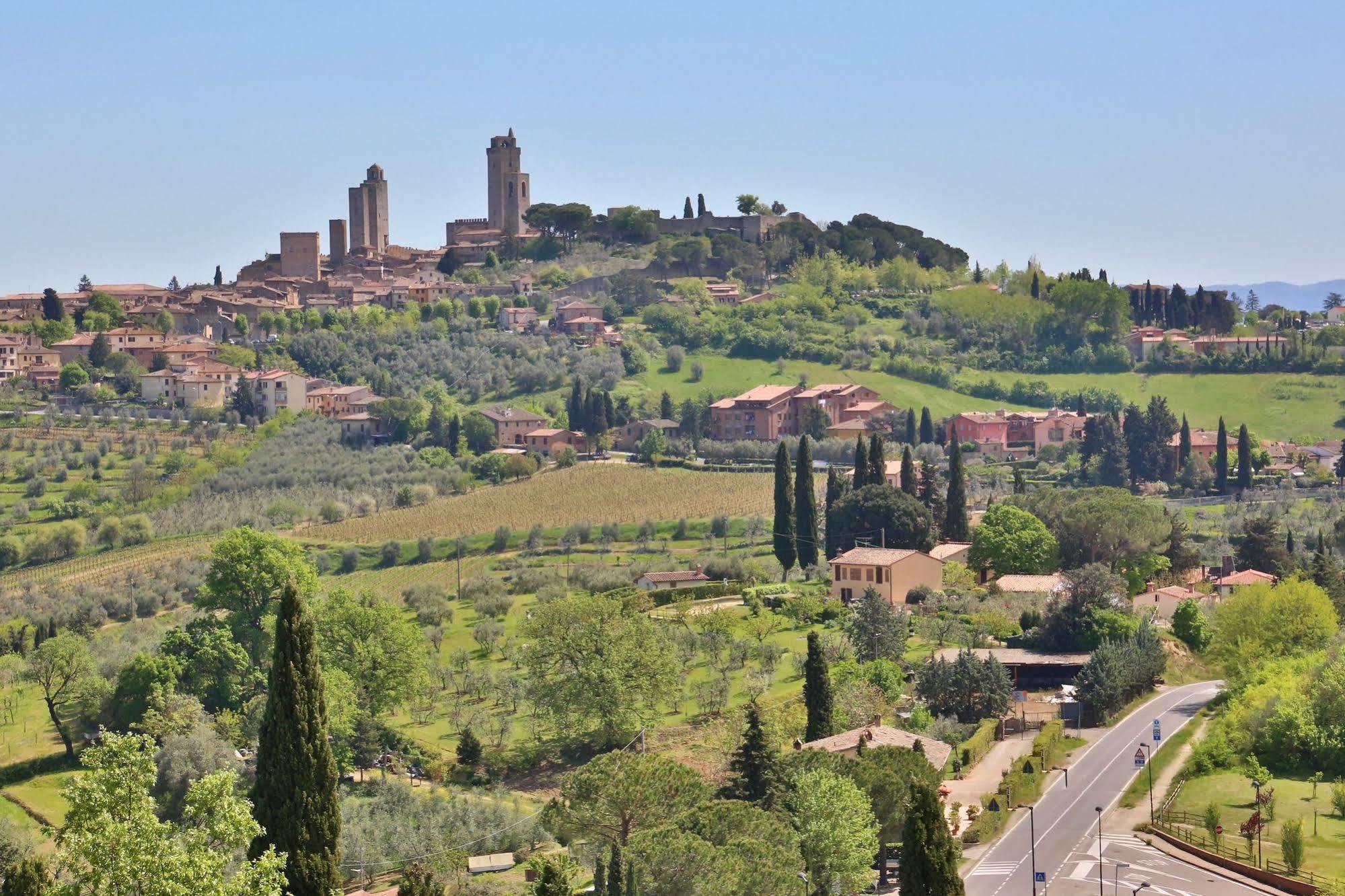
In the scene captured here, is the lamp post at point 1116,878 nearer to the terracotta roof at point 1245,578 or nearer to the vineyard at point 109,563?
the terracotta roof at point 1245,578

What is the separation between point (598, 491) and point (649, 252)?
163ft

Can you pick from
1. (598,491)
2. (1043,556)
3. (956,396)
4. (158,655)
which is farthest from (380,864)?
(956,396)

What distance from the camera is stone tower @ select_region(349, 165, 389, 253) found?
131 meters

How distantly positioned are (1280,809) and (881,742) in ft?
26.3

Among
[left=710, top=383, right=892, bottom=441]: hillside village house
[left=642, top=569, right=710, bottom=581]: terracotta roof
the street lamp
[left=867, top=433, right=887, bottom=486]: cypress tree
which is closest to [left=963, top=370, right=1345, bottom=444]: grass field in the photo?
[left=710, top=383, right=892, bottom=441]: hillside village house

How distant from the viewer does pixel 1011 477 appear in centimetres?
8206

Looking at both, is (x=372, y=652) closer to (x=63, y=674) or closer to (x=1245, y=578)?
(x=63, y=674)

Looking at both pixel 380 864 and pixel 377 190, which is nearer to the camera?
pixel 380 864

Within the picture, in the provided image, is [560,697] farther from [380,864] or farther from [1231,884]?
[1231,884]

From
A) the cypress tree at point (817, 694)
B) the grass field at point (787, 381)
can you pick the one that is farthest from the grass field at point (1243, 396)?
the cypress tree at point (817, 694)

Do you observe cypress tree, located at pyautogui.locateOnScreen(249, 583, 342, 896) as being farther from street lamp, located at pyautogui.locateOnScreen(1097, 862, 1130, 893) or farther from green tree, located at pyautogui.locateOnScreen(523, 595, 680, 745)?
green tree, located at pyautogui.locateOnScreen(523, 595, 680, 745)

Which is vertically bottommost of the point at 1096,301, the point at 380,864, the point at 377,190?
the point at 380,864

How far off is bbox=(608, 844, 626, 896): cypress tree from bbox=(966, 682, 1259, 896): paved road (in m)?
6.41

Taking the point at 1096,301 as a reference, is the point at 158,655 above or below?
below
